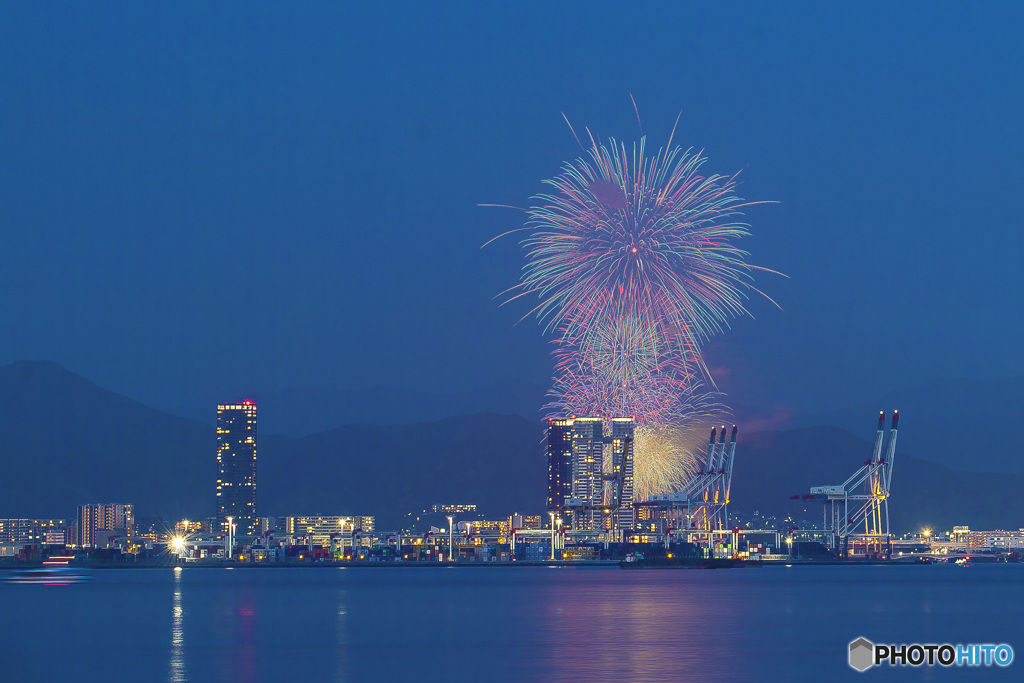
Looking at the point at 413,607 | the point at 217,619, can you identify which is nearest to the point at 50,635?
the point at 217,619

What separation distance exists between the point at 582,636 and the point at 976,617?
134 feet

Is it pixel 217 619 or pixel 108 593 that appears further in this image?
pixel 108 593

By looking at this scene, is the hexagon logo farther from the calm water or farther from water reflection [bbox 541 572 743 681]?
water reflection [bbox 541 572 743 681]

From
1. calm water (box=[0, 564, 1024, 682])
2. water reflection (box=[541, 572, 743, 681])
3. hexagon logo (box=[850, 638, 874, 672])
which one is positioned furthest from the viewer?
hexagon logo (box=[850, 638, 874, 672])

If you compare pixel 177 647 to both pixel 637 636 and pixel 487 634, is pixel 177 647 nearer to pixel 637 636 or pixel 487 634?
pixel 487 634

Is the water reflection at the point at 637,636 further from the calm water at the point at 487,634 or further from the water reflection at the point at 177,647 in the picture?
the water reflection at the point at 177,647

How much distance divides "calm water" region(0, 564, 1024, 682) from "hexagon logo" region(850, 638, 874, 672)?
0.91 metres

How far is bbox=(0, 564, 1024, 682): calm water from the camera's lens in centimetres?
6431

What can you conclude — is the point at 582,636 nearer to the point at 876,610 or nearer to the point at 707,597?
the point at 876,610

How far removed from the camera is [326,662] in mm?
69062

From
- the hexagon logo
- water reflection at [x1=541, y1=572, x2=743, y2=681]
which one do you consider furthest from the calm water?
the hexagon logo

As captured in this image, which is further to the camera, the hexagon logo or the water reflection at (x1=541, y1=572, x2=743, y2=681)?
the hexagon logo

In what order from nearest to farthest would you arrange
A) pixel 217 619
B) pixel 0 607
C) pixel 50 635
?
pixel 50 635 → pixel 217 619 → pixel 0 607

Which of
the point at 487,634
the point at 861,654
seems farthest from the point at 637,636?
the point at 861,654
